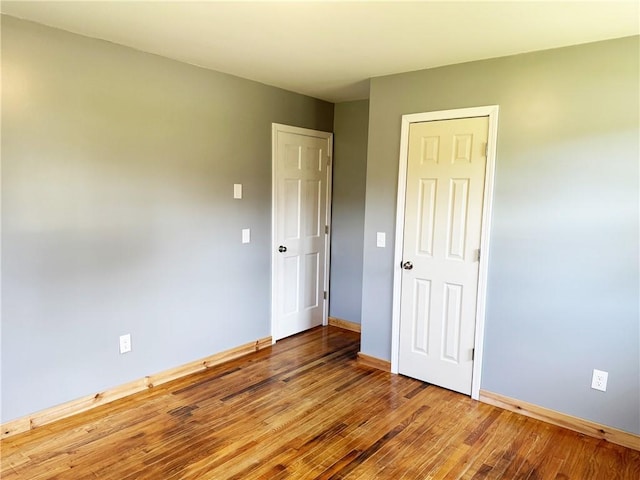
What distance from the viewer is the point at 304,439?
2.52 metres

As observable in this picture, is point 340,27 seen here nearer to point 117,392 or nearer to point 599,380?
point 599,380

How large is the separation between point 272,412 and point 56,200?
188 cm

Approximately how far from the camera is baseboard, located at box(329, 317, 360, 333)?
4531 mm

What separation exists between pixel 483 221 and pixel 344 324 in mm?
2167

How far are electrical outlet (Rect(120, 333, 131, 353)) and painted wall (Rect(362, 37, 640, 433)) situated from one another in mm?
2507

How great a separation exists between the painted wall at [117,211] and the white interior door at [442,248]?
1381 mm

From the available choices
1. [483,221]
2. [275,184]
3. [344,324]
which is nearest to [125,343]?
[275,184]

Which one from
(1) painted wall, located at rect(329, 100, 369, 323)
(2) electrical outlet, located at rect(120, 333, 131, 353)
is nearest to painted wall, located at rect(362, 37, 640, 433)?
(1) painted wall, located at rect(329, 100, 369, 323)

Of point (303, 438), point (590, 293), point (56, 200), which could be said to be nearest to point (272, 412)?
point (303, 438)

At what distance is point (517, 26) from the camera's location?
7.48 feet

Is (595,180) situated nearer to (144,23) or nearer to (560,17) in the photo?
(560,17)

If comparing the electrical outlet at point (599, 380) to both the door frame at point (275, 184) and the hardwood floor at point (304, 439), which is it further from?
the door frame at point (275, 184)

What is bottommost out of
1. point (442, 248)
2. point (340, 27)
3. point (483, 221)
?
point (442, 248)

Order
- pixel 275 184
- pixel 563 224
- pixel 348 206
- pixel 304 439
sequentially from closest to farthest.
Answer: pixel 304 439
pixel 563 224
pixel 275 184
pixel 348 206
